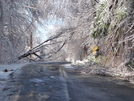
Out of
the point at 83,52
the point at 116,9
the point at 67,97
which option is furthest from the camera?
the point at 83,52

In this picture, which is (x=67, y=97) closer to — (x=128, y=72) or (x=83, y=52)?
(x=128, y=72)

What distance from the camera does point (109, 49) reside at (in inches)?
411

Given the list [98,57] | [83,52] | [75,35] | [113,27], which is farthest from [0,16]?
[83,52]

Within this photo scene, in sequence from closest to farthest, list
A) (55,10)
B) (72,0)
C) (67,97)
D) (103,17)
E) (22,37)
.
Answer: (67,97), (103,17), (55,10), (72,0), (22,37)

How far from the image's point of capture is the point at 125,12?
25.7 ft

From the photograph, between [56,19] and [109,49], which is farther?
[56,19]

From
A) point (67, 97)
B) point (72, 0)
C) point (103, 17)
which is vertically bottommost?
point (67, 97)

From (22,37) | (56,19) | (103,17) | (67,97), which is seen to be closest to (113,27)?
(103,17)

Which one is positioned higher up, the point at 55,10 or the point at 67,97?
the point at 55,10

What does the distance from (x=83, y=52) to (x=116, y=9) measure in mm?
13765

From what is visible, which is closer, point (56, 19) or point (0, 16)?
point (0, 16)

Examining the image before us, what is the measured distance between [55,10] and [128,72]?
26.6ft

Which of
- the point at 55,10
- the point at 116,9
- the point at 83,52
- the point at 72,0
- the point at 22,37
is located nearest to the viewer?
the point at 116,9

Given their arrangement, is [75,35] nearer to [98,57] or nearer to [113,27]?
[98,57]
